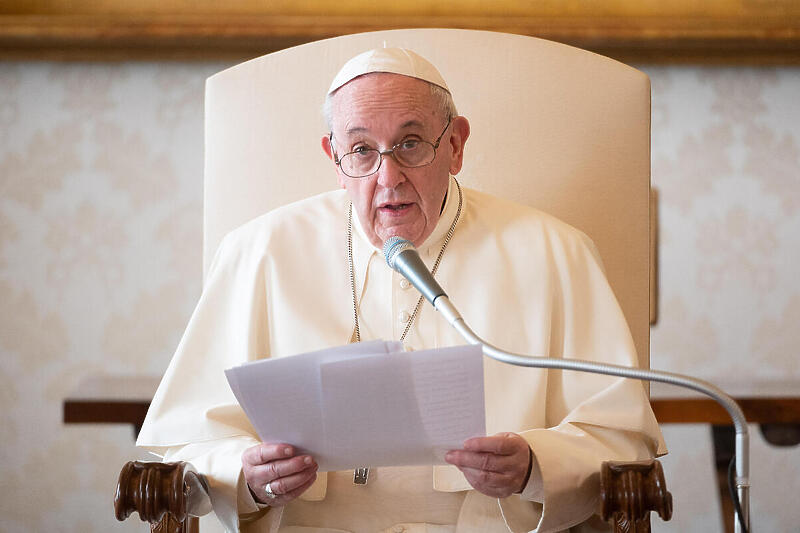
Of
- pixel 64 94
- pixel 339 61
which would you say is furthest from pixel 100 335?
pixel 339 61

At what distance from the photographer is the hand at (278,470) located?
5.97ft

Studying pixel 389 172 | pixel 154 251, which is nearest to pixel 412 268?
pixel 389 172

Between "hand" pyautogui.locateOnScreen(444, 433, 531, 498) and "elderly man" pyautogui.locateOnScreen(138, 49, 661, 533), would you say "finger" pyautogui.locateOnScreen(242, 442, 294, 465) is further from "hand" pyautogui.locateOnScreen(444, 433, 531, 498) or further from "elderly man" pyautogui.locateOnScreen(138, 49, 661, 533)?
"hand" pyautogui.locateOnScreen(444, 433, 531, 498)

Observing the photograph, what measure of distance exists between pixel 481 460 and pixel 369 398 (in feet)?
0.95

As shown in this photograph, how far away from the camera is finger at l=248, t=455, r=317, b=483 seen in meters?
1.82

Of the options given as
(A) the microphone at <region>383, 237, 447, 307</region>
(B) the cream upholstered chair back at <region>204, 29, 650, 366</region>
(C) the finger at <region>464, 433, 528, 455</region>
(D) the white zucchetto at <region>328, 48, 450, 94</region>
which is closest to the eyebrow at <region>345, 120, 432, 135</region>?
(D) the white zucchetto at <region>328, 48, 450, 94</region>

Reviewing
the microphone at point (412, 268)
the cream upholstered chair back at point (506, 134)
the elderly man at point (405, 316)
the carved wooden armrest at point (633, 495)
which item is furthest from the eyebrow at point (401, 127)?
the carved wooden armrest at point (633, 495)

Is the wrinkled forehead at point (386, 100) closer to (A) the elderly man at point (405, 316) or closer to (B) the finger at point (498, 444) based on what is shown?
(A) the elderly man at point (405, 316)

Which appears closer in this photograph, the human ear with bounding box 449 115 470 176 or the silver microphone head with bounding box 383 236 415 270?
the silver microphone head with bounding box 383 236 415 270

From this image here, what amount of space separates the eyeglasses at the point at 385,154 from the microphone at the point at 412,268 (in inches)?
25.5

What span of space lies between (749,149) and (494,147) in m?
1.67

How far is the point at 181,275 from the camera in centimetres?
404

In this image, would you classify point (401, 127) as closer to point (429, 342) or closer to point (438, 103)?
point (438, 103)

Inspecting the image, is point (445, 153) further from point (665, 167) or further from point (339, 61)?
point (665, 167)
